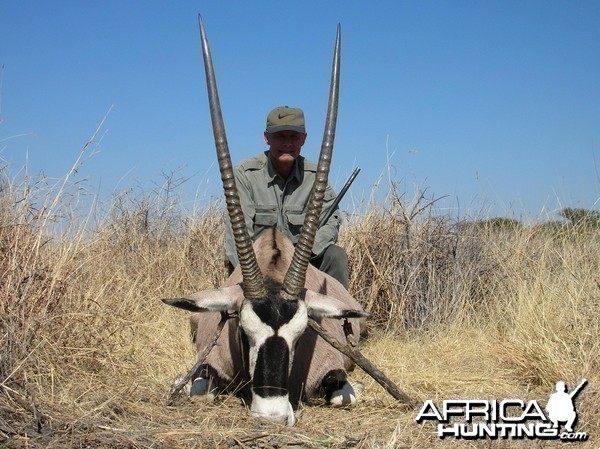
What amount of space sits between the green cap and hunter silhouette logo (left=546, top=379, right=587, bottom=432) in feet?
11.0

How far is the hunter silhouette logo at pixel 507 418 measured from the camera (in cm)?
400

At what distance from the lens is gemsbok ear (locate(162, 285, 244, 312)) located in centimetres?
457

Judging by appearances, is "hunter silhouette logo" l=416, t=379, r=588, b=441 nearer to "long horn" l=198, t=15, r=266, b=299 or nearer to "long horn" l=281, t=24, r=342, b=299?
"long horn" l=281, t=24, r=342, b=299

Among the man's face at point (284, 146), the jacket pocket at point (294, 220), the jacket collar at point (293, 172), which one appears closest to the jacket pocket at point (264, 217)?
the jacket pocket at point (294, 220)

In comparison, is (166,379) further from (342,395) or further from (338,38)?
(338,38)

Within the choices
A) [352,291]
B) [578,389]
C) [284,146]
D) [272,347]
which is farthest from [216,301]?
[352,291]

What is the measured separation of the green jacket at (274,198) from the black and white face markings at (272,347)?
235cm

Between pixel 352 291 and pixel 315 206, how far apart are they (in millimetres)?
3190

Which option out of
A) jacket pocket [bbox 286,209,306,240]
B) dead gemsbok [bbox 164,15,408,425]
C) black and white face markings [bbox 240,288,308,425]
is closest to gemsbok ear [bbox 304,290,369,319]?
dead gemsbok [bbox 164,15,408,425]

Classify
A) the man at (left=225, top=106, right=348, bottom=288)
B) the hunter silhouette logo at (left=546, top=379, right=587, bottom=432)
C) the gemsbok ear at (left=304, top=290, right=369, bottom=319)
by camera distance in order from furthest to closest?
the man at (left=225, top=106, right=348, bottom=288), the gemsbok ear at (left=304, top=290, right=369, bottom=319), the hunter silhouette logo at (left=546, top=379, right=587, bottom=432)

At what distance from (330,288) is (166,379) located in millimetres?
1589

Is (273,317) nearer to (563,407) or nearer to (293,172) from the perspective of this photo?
(563,407)

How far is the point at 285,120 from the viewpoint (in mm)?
6742

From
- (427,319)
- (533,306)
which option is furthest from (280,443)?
(427,319)
